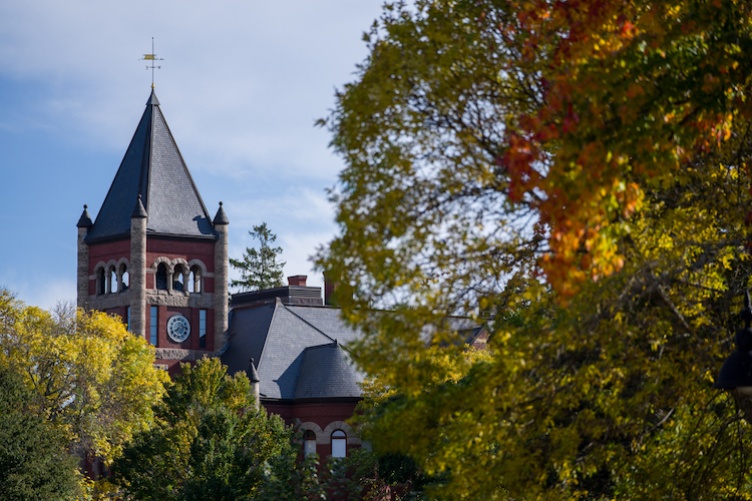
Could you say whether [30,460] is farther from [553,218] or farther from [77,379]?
[553,218]

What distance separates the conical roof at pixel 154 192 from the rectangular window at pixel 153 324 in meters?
4.07

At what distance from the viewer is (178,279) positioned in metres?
70.8

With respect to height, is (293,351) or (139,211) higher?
(139,211)

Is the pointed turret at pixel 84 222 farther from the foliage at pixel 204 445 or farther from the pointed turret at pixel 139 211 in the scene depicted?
the foliage at pixel 204 445

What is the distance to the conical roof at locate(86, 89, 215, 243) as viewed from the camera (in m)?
69.6

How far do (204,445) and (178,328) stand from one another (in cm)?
3555

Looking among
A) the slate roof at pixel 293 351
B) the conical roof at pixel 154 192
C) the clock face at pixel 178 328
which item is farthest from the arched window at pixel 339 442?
the conical roof at pixel 154 192

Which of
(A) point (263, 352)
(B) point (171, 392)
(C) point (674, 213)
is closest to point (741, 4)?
(C) point (674, 213)

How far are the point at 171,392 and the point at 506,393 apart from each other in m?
32.4

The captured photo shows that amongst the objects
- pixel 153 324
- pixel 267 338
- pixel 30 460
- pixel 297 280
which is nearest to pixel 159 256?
pixel 153 324

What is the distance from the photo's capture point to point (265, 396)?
64125mm

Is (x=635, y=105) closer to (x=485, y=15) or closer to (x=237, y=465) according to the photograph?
(x=485, y=15)

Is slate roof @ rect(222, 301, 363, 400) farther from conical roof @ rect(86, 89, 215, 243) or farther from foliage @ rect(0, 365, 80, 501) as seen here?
foliage @ rect(0, 365, 80, 501)

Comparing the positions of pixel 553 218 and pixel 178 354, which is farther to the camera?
pixel 178 354
